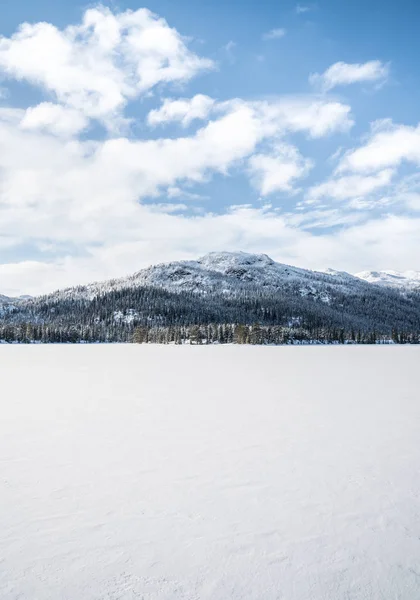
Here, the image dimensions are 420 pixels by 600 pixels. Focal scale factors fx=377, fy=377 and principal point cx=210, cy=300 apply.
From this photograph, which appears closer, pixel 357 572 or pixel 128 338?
pixel 357 572

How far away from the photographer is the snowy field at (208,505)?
6844 mm

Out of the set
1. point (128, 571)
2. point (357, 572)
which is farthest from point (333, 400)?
point (128, 571)

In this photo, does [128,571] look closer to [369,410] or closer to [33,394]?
[369,410]

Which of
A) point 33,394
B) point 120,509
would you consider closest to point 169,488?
point 120,509

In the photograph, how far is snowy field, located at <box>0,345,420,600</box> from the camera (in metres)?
6.84

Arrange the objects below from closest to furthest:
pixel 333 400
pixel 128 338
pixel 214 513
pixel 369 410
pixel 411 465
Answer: pixel 214 513, pixel 411 465, pixel 369 410, pixel 333 400, pixel 128 338

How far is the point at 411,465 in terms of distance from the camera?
1274 centimetres

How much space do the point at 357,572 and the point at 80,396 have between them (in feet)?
72.4

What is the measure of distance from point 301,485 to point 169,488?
3856 mm

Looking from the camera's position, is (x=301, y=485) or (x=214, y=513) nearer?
(x=214, y=513)

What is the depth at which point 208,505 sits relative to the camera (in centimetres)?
984

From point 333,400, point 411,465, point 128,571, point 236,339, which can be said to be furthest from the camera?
point 236,339

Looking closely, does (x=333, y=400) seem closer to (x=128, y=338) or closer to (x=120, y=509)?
(x=120, y=509)

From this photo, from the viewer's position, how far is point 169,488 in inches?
425
